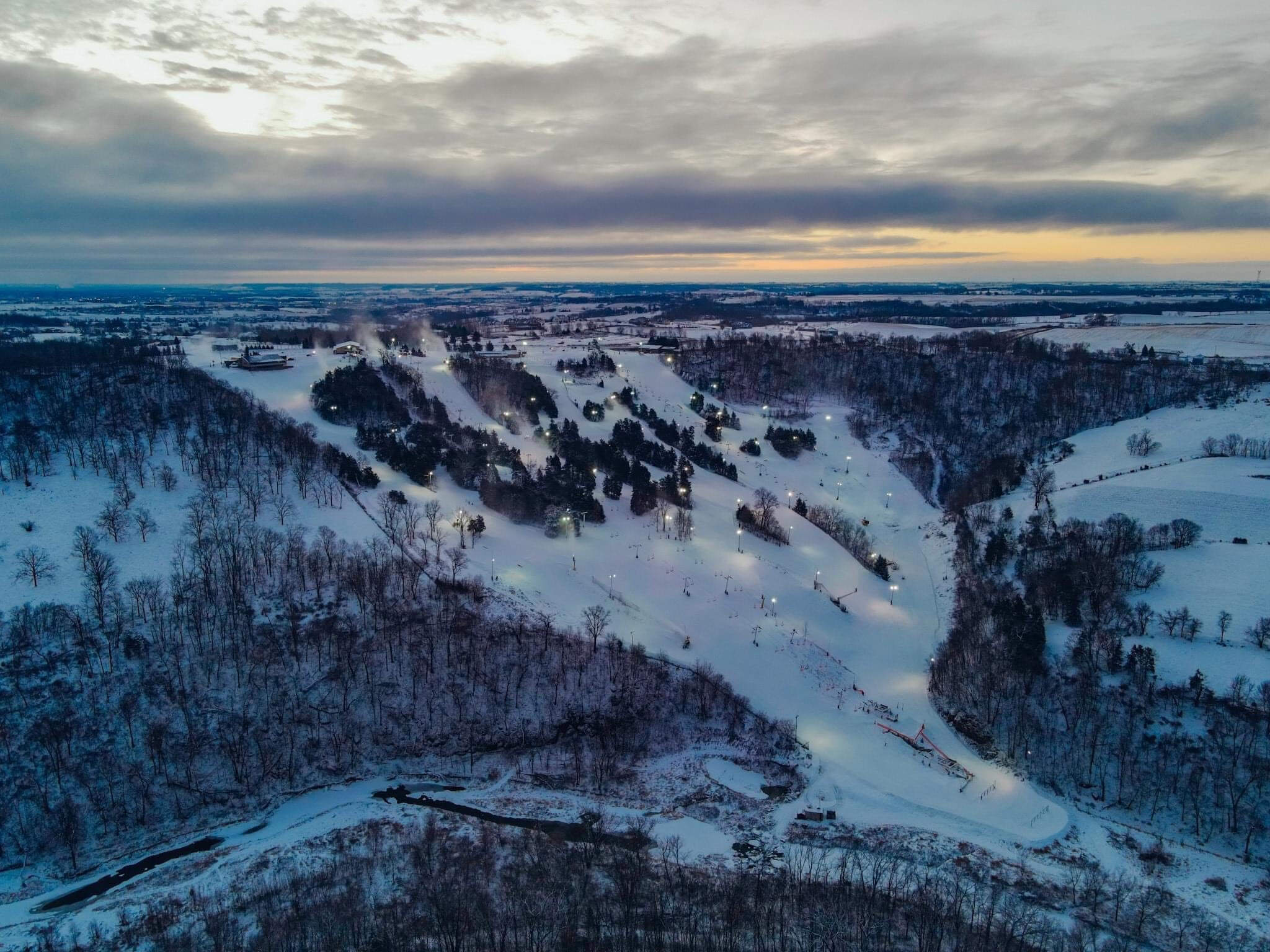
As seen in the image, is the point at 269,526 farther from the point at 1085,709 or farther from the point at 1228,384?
the point at 1228,384

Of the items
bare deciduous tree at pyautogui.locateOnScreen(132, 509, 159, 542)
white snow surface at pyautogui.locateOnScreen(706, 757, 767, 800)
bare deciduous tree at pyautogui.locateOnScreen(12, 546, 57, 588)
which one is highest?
bare deciduous tree at pyautogui.locateOnScreen(132, 509, 159, 542)

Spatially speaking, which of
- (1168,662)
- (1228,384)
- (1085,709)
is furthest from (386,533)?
(1228,384)

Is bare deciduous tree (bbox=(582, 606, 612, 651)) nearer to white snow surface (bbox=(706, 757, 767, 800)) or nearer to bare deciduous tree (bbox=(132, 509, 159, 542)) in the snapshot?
white snow surface (bbox=(706, 757, 767, 800))

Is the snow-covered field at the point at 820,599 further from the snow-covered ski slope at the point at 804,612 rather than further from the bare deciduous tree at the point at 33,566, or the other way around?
the bare deciduous tree at the point at 33,566

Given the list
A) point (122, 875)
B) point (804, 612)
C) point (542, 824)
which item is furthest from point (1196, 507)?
point (122, 875)

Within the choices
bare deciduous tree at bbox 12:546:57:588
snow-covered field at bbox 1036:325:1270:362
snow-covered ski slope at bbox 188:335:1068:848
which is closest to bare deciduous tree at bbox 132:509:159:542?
bare deciduous tree at bbox 12:546:57:588

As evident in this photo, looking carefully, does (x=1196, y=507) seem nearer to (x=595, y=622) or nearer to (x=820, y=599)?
(x=820, y=599)

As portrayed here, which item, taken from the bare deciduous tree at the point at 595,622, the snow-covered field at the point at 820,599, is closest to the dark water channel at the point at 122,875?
the snow-covered field at the point at 820,599

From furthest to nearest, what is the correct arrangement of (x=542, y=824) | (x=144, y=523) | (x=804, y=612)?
(x=804, y=612), (x=144, y=523), (x=542, y=824)
